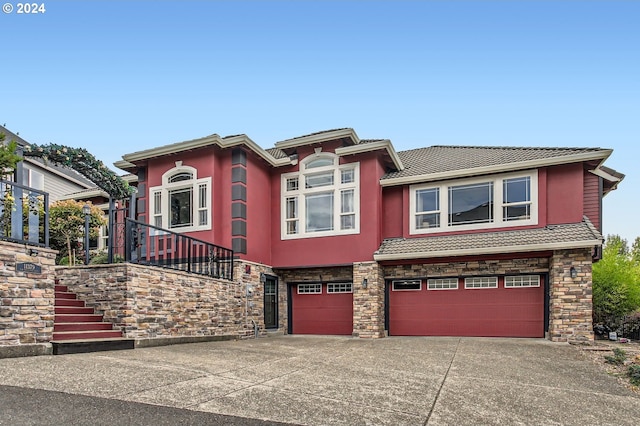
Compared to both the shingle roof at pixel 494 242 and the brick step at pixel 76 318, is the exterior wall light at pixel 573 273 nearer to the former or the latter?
the shingle roof at pixel 494 242

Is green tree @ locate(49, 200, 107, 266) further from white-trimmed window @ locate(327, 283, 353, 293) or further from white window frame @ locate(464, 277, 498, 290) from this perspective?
white window frame @ locate(464, 277, 498, 290)

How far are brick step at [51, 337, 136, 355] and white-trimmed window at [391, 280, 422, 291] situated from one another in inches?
331

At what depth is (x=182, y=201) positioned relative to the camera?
13.6 m

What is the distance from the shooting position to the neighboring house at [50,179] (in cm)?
1945

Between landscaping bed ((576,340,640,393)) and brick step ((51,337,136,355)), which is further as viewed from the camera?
brick step ((51,337,136,355))

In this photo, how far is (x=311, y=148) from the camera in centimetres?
1425

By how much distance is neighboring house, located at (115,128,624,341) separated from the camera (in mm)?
12156

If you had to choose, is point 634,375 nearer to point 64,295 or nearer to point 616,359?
point 616,359

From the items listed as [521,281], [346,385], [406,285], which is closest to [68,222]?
[406,285]

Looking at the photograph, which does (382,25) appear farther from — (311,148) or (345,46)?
(311,148)

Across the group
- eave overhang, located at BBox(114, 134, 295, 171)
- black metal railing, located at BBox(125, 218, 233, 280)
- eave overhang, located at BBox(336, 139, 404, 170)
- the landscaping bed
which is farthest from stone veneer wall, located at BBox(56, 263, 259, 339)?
the landscaping bed

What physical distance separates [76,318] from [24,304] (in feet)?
5.70

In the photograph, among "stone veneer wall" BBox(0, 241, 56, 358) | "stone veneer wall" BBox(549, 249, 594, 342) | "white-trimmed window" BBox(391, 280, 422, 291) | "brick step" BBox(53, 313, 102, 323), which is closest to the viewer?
"stone veneer wall" BBox(0, 241, 56, 358)

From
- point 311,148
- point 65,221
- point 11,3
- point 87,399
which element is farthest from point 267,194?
point 87,399
